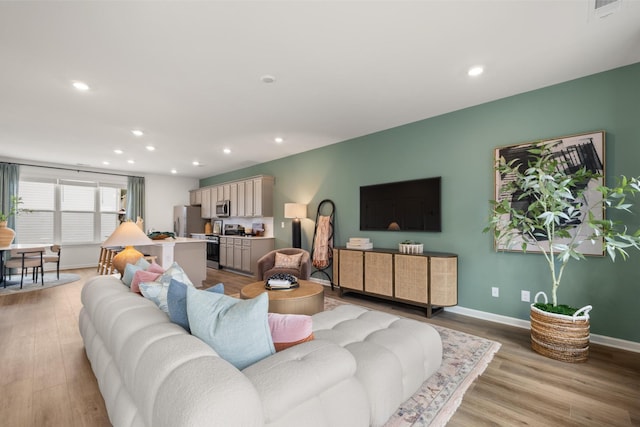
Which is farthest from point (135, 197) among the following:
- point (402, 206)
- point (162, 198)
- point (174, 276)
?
point (402, 206)

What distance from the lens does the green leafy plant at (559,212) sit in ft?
7.80

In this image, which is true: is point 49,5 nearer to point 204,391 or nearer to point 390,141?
point 204,391

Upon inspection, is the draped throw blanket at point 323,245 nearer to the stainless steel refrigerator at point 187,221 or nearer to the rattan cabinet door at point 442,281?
the rattan cabinet door at point 442,281

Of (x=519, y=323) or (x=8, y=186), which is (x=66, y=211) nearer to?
(x=8, y=186)

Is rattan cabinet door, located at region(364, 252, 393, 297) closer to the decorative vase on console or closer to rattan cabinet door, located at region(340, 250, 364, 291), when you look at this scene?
rattan cabinet door, located at region(340, 250, 364, 291)

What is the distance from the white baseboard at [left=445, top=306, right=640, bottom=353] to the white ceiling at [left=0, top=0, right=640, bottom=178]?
2533 millimetres

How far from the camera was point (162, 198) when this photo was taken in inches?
334

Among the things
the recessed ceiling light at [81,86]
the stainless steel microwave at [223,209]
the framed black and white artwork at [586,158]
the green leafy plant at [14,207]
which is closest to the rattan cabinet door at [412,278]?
the framed black and white artwork at [586,158]

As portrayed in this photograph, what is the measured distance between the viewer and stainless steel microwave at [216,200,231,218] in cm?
737

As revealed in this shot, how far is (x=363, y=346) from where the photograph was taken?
171 centimetres

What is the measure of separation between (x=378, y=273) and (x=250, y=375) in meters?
3.10

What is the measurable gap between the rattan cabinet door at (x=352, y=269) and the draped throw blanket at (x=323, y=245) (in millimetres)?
622

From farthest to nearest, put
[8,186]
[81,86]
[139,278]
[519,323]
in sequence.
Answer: [8,186] < [519,323] < [81,86] < [139,278]

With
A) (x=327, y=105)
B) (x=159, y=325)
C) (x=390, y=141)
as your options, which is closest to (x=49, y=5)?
(x=159, y=325)
